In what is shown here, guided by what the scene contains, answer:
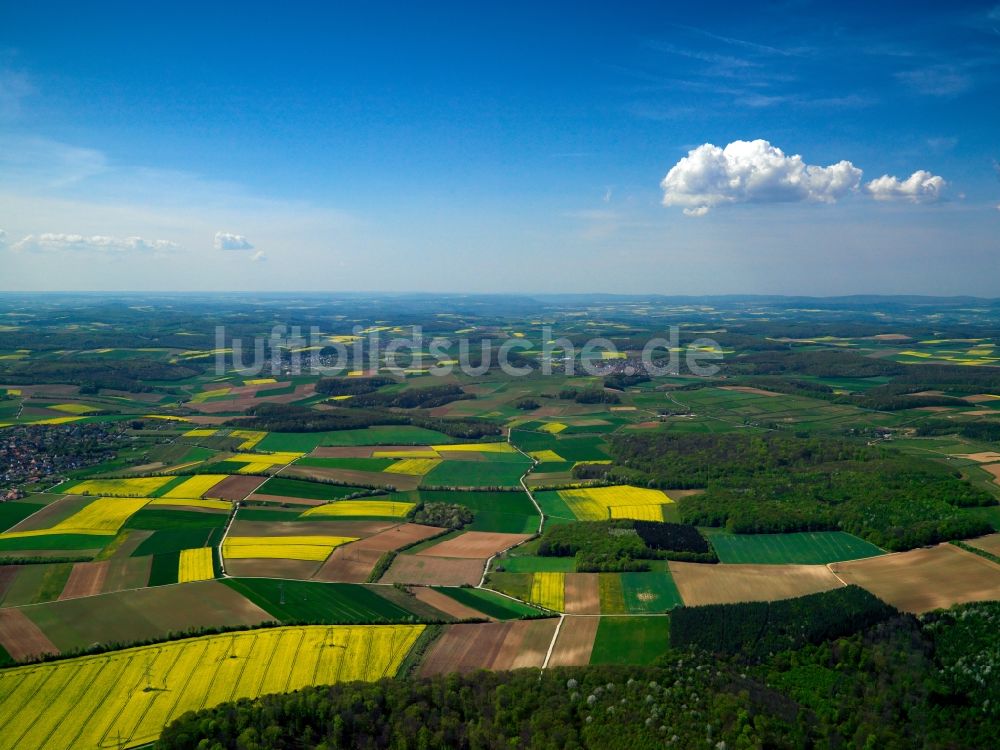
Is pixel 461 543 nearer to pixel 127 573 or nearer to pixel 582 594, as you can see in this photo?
pixel 582 594

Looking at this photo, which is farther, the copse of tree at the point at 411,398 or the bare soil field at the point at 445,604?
the copse of tree at the point at 411,398

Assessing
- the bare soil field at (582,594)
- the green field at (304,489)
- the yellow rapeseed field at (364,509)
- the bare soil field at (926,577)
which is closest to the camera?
the bare soil field at (926,577)

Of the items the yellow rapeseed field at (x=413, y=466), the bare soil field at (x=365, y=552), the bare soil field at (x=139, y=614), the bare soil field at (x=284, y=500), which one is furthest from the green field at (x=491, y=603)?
the yellow rapeseed field at (x=413, y=466)

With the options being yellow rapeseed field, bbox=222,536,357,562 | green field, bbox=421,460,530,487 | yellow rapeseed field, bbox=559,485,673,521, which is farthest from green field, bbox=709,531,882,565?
yellow rapeseed field, bbox=222,536,357,562

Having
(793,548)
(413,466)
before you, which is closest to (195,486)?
(413,466)

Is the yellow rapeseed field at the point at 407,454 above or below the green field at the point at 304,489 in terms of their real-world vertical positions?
above

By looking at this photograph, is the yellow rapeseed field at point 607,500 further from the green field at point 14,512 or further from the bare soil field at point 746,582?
the green field at point 14,512
